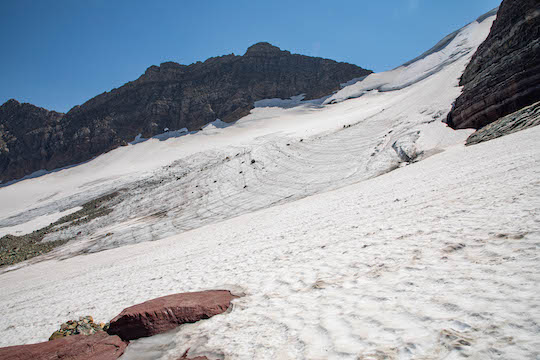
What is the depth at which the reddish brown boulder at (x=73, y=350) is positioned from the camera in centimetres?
317

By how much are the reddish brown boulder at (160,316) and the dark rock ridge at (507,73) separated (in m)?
19.8

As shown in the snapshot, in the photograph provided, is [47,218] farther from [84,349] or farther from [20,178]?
[20,178]

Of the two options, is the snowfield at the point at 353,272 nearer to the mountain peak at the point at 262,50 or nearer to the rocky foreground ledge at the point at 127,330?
the rocky foreground ledge at the point at 127,330

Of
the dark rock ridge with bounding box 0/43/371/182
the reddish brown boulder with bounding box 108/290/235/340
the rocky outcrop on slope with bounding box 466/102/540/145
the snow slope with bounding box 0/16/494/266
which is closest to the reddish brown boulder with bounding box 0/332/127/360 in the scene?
the reddish brown boulder with bounding box 108/290/235/340

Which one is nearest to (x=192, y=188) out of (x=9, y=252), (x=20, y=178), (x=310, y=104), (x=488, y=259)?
(x=9, y=252)

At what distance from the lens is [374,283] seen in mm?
3574

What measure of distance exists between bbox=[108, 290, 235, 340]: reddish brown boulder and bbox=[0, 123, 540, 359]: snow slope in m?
0.17

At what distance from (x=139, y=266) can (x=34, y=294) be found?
380 centimetres

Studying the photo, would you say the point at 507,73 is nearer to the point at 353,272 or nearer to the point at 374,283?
the point at 353,272

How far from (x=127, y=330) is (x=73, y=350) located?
63 cm

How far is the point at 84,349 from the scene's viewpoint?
333 cm

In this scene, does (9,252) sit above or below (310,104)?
below

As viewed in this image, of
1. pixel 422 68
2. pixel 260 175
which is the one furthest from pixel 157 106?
pixel 422 68

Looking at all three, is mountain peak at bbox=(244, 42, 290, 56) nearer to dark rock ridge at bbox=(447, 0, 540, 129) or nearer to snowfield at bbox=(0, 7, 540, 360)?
dark rock ridge at bbox=(447, 0, 540, 129)
